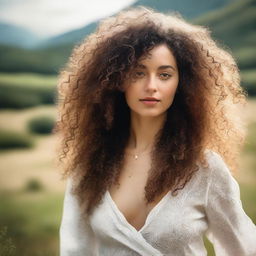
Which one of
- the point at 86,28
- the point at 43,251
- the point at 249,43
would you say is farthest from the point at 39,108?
the point at 249,43

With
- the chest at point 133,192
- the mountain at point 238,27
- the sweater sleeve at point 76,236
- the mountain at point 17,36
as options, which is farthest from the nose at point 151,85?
the mountain at point 17,36

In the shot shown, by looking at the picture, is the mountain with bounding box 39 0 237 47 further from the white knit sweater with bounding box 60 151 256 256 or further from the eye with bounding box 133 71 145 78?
the white knit sweater with bounding box 60 151 256 256

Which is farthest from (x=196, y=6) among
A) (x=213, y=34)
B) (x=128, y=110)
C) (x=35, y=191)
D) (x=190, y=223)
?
(x=190, y=223)

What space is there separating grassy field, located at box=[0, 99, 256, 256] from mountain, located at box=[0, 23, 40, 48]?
57 cm

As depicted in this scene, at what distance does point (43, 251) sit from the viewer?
2.91m

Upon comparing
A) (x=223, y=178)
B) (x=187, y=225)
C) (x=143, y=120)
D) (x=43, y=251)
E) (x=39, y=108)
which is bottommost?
(x=43, y=251)

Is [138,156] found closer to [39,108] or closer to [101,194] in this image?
[101,194]

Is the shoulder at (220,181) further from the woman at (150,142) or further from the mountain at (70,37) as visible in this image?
the mountain at (70,37)

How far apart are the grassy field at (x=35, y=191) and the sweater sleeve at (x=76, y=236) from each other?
1.45 metres

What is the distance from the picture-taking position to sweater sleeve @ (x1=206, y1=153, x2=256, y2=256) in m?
1.33

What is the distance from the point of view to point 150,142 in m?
1.50

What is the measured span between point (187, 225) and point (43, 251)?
185 centimetres

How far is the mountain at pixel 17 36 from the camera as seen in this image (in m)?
3.52

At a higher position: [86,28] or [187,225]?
[86,28]
